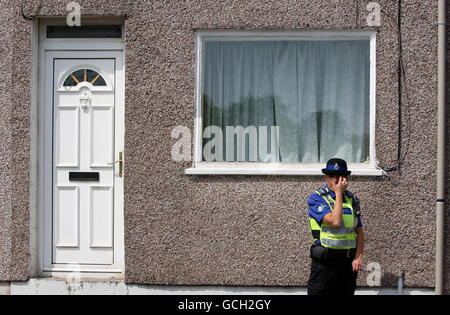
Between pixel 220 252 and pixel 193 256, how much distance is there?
0.85 feet

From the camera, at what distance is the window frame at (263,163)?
207 inches

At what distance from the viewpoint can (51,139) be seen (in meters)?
5.55

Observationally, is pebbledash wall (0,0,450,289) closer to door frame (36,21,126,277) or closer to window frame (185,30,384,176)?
window frame (185,30,384,176)

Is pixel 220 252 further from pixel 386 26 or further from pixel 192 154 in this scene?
pixel 386 26

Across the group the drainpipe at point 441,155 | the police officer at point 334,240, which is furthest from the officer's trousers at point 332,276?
the drainpipe at point 441,155

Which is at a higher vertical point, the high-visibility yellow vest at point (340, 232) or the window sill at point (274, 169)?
the window sill at point (274, 169)

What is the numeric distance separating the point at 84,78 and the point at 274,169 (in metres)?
2.10

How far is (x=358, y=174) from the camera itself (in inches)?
204

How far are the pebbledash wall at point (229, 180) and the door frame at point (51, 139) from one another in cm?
19

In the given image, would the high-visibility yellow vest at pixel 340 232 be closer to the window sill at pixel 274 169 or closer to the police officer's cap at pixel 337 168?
the police officer's cap at pixel 337 168

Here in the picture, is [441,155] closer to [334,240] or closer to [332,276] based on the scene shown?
[334,240]

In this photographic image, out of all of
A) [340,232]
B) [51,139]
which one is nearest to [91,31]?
[51,139]

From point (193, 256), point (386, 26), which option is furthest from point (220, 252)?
point (386, 26)

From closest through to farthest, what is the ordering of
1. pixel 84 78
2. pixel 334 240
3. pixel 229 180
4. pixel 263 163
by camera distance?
pixel 334 240
pixel 229 180
pixel 263 163
pixel 84 78
